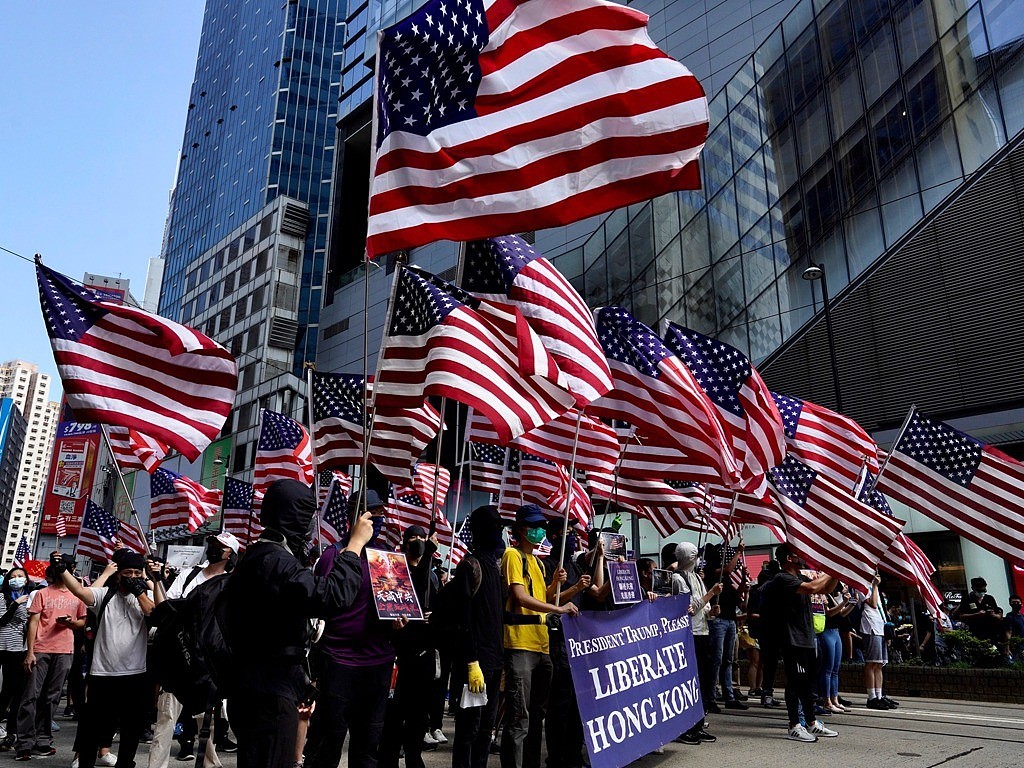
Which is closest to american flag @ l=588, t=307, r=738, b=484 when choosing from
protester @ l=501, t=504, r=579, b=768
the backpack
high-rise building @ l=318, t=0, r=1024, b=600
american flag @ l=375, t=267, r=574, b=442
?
american flag @ l=375, t=267, r=574, b=442

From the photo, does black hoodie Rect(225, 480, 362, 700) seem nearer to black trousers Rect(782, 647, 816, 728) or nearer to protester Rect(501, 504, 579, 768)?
protester Rect(501, 504, 579, 768)

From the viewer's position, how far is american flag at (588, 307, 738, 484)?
8.06 m

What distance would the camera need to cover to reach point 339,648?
486 centimetres

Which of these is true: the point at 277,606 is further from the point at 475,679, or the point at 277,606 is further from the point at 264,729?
the point at 475,679

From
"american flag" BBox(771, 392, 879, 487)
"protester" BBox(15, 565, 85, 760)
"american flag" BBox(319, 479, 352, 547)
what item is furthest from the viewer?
"american flag" BBox(319, 479, 352, 547)

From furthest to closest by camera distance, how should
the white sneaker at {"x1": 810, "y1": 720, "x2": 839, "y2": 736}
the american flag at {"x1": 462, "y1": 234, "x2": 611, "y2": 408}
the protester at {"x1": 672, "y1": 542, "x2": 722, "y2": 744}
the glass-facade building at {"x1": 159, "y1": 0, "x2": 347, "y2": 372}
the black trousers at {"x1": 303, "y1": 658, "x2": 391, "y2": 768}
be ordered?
the glass-facade building at {"x1": 159, "y1": 0, "x2": 347, "y2": 372} < the protester at {"x1": 672, "y1": 542, "x2": 722, "y2": 744} < the white sneaker at {"x1": 810, "y1": 720, "x2": 839, "y2": 736} < the american flag at {"x1": 462, "y1": 234, "x2": 611, "y2": 408} < the black trousers at {"x1": 303, "y1": 658, "x2": 391, "y2": 768}

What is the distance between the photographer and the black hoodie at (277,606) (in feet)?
12.7

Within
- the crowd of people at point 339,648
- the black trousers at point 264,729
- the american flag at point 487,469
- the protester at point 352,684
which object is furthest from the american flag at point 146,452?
the american flag at point 487,469

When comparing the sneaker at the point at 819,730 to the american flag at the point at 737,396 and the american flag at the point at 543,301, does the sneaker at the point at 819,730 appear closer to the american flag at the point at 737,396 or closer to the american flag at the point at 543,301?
the american flag at the point at 737,396

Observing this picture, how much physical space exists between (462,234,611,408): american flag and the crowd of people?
4.47 feet

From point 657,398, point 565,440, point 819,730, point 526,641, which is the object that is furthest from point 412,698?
point 565,440

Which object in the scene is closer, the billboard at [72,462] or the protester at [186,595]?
the protester at [186,595]

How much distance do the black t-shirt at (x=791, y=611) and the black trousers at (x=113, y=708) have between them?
600cm

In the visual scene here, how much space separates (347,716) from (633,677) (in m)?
2.54
